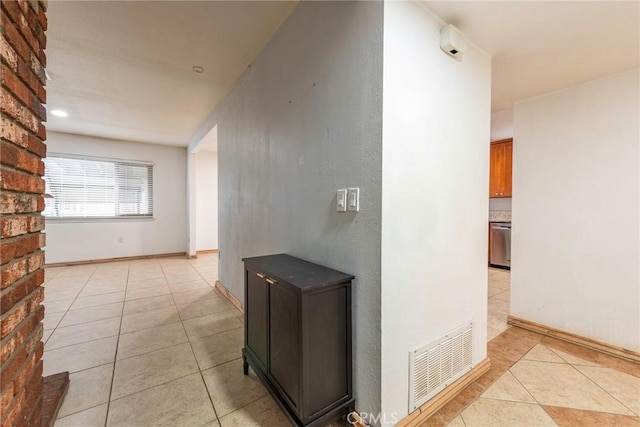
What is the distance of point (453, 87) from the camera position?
1607 mm

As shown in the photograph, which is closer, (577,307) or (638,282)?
(638,282)

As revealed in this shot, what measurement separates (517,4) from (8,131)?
2.38m

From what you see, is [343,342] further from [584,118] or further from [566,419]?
[584,118]

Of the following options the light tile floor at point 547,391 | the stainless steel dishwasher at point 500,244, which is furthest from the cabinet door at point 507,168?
the light tile floor at point 547,391

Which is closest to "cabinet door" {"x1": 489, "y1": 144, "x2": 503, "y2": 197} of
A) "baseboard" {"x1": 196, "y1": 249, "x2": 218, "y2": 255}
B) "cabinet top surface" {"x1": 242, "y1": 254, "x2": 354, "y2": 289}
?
"cabinet top surface" {"x1": 242, "y1": 254, "x2": 354, "y2": 289}

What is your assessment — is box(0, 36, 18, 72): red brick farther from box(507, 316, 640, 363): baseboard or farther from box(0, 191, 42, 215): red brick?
box(507, 316, 640, 363): baseboard

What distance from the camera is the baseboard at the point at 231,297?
2.88m

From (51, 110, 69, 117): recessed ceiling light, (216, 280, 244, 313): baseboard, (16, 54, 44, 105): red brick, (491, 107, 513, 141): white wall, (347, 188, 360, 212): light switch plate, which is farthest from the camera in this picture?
(51, 110, 69, 117): recessed ceiling light

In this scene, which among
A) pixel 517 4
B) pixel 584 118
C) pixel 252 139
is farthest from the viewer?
pixel 252 139

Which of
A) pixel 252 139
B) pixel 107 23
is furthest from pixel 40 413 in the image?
pixel 107 23

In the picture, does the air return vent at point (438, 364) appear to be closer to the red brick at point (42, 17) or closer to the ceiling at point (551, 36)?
the ceiling at point (551, 36)

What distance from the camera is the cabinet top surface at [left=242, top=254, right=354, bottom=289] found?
130cm

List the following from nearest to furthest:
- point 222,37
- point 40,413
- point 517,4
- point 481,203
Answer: point 40,413 < point 517,4 < point 481,203 < point 222,37

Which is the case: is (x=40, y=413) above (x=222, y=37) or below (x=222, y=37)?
below
